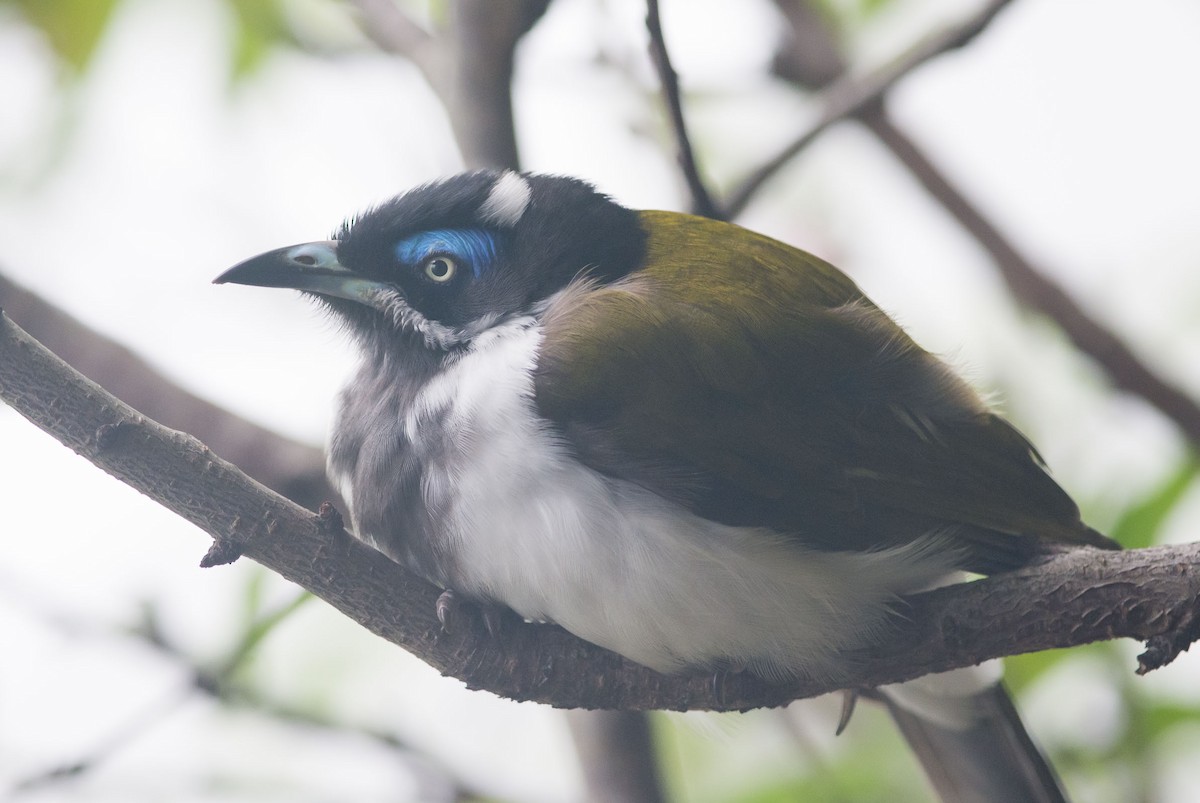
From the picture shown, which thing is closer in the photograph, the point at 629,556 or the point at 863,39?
the point at 629,556

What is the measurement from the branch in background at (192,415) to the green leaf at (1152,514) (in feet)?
6.87

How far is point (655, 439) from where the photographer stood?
234cm

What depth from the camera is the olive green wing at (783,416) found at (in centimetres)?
236

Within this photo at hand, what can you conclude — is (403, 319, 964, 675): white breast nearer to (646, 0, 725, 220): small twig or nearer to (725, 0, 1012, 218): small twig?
(646, 0, 725, 220): small twig

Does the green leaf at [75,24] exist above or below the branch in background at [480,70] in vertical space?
below

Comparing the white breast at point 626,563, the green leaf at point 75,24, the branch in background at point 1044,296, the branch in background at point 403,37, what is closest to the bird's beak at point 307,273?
the white breast at point 626,563

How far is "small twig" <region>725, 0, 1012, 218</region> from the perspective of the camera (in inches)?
116

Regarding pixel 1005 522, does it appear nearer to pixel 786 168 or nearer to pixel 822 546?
pixel 822 546

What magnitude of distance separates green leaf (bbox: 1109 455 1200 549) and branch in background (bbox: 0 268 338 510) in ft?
6.87

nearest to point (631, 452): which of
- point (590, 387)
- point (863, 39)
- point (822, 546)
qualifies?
point (590, 387)

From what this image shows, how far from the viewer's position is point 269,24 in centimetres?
395

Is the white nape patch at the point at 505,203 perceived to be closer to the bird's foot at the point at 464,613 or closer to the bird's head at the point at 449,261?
the bird's head at the point at 449,261

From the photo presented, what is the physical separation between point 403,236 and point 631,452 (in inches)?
33.2

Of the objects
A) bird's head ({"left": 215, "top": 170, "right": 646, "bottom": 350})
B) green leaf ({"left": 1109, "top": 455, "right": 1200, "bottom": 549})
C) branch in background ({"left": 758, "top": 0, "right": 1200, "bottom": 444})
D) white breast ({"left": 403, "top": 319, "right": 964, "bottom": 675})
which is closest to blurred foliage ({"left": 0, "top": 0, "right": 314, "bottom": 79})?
bird's head ({"left": 215, "top": 170, "right": 646, "bottom": 350})
